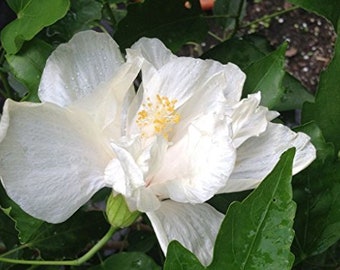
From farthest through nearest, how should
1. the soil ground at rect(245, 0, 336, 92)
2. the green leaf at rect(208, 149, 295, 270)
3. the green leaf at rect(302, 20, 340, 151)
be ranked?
the soil ground at rect(245, 0, 336, 92), the green leaf at rect(302, 20, 340, 151), the green leaf at rect(208, 149, 295, 270)

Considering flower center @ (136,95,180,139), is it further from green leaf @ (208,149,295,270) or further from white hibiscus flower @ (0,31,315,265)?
green leaf @ (208,149,295,270)

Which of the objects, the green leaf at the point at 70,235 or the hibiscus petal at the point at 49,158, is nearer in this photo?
the hibiscus petal at the point at 49,158

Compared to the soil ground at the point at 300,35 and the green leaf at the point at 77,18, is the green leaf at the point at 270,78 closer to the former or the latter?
the green leaf at the point at 77,18

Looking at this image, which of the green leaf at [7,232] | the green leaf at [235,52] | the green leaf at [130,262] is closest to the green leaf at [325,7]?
the green leaf at [235,52]

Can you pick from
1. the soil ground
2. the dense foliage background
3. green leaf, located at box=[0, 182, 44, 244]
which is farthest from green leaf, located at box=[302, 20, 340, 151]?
the soil ground

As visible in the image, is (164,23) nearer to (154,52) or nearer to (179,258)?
(154,52)

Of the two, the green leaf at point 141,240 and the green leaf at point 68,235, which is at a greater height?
the green leaf at point 68,235
